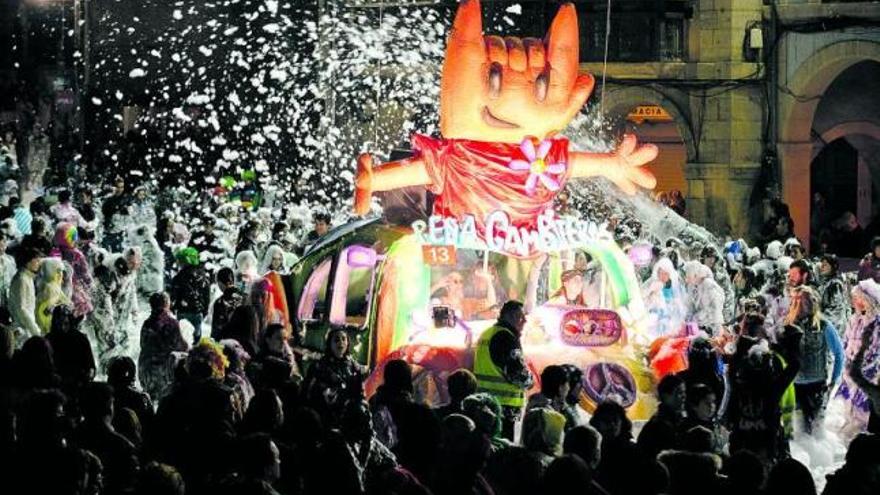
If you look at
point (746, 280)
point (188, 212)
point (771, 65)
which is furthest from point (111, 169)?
point (746, 280)

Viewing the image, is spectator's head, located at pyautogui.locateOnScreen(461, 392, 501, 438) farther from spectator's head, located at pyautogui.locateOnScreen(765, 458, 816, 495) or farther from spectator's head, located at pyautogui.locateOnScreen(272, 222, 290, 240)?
spectator's head, located at pyautogui.locateOnScreen(272, 222, 290, 240)

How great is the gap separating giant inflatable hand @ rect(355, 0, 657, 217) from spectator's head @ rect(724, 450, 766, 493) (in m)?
6.72

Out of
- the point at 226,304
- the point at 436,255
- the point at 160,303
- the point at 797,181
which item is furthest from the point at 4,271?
the point at 797,181

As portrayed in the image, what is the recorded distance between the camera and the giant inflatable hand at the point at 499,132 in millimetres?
13664

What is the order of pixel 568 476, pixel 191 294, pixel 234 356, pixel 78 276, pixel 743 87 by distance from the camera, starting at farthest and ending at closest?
1. pixel 743 87
2. pixel 191 294
3. pixel 78 276
4. pixel 234 356
5. pixel 568 476

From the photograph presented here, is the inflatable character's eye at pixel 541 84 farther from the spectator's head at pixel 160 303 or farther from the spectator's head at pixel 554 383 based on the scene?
the spectator's head at pixel 554 383

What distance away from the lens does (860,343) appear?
41.1 ft

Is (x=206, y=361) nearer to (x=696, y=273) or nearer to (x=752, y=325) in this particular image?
(x=752, y=325)

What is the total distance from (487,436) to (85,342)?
3.79m

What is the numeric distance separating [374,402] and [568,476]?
292 centimetres

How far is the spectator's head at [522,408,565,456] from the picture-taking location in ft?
27.1

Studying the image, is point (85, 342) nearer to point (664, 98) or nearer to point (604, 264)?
point (604, 264)

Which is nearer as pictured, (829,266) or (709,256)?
(829,266)

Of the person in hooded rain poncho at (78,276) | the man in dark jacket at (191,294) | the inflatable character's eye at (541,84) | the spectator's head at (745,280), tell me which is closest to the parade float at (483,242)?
the inflatable character's eye at (541,84)
